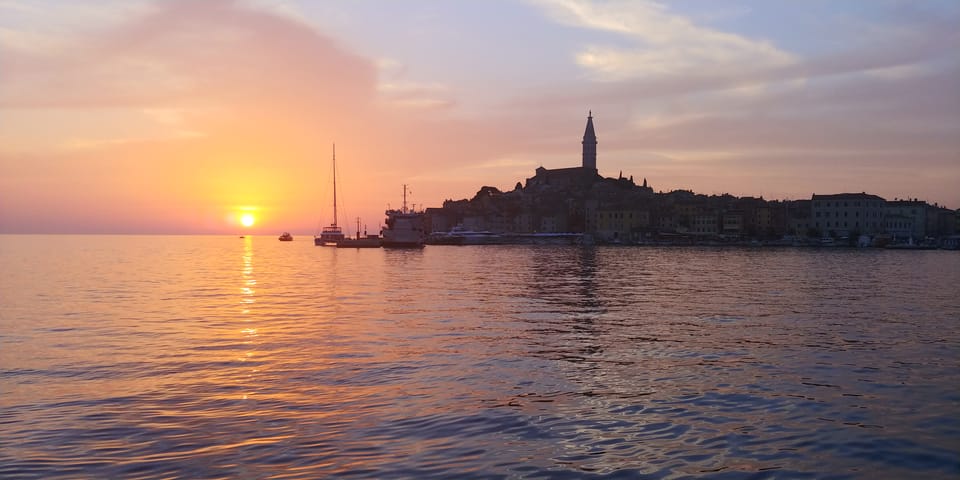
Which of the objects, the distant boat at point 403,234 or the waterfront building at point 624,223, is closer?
the distant boat at point 403,234

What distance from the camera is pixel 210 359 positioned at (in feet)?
60.1

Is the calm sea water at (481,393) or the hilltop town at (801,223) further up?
the hilltop town at (801,223)

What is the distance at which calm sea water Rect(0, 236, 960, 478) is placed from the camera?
9797 millimetres

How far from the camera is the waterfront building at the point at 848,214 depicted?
169 m

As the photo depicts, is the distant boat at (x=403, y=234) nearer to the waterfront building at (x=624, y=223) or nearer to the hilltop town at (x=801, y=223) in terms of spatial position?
the hilltop town at (x=801, y=223)

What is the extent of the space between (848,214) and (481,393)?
7344 inches

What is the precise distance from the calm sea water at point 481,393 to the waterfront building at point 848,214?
15960 centimetres

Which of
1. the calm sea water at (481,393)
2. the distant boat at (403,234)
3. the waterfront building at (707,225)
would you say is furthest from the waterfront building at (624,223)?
the calm sea water at (481,393)

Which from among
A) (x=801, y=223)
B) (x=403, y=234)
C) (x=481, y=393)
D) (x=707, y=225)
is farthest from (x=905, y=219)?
(x=481, y=393)

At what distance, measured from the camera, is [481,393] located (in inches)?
550

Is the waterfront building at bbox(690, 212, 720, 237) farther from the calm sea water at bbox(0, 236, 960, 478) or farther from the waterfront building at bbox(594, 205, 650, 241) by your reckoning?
the calm sea water at bbox(0, 236, 960, 478)

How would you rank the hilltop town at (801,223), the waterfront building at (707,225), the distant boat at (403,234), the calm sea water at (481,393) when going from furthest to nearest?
the waterfront building at (707,225), the hilltop town at (801,223), the distant boat at (403,234), the calm sea water at (481,393)

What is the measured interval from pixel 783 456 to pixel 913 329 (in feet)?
60.4

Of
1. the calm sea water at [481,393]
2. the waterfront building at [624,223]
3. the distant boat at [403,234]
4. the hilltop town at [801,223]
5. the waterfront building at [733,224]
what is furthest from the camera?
the waterfront building at [624,223]
